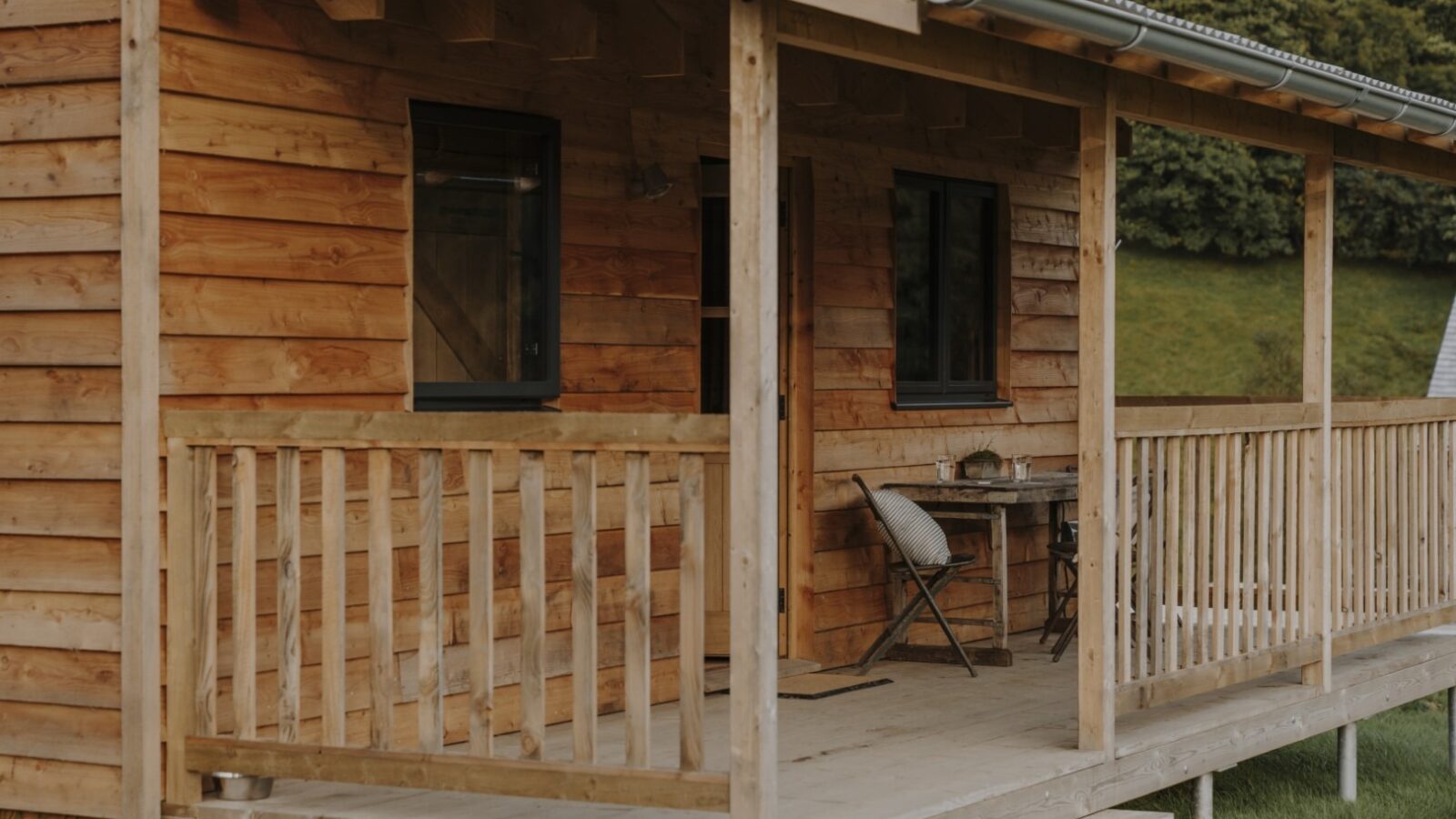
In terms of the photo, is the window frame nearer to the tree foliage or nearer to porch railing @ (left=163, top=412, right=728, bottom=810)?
porch railing @ (left=163, top=412, right=728, bottom=810)

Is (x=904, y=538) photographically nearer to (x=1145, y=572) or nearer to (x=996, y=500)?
(x=996, y=500)

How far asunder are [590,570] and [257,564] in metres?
1.34

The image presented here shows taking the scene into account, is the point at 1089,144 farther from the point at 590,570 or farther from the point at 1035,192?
the point at 1035,192

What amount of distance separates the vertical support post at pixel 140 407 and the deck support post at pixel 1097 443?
276 centimetres

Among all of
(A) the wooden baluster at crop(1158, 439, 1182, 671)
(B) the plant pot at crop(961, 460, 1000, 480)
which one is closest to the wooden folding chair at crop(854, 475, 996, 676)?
(B) the plant pot at crop(961, 460, 1000, 480)

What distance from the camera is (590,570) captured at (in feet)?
15.4

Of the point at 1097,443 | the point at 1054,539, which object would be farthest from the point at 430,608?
the point at 1054,539

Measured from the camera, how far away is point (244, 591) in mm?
5160

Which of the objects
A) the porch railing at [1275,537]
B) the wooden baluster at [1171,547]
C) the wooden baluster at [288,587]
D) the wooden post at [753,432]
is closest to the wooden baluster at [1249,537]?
the porch railing at [1275,537]

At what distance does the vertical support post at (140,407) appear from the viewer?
16.9 feet

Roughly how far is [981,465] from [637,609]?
4489 millimetres

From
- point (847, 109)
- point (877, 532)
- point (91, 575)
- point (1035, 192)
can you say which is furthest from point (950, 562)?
point (91, 575)

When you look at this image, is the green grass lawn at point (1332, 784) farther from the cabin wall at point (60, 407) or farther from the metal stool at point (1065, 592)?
the cabin wall at point (60, 407)

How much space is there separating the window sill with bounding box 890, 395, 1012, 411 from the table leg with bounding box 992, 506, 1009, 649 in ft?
2.29
